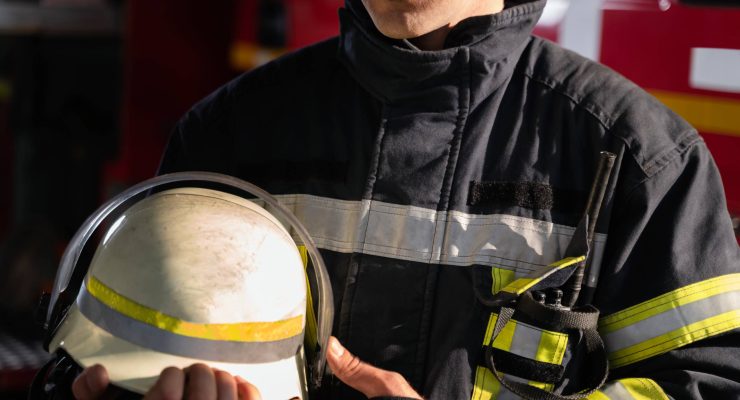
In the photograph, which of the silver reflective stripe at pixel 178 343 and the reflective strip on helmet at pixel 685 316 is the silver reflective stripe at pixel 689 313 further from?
the silver reflective stripe at pixel 178 343

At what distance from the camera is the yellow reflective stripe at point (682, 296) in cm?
157

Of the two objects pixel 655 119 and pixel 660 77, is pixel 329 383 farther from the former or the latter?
pixel 660 77

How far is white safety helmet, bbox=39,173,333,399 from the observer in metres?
1.46

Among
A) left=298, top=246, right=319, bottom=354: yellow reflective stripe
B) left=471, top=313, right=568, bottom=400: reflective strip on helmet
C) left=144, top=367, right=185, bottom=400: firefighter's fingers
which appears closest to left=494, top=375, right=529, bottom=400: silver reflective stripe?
left=471, top=313, right=568, bottom=400: reflective strip on helmet

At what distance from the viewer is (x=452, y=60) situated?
1.70 meters

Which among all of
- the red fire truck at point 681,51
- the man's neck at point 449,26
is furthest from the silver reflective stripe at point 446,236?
the red fire truck at point 681,51

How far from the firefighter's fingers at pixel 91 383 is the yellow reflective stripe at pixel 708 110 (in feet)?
5.69

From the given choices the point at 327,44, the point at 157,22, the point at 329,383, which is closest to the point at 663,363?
the point at 329,383

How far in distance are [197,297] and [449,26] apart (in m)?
0.69

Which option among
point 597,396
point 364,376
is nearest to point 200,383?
point 364,376

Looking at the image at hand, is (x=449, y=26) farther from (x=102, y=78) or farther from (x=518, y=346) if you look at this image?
(x=102, y=78)

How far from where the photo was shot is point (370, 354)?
171 centimetres

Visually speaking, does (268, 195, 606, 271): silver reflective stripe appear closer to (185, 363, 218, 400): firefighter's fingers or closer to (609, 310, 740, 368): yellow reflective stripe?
(609, 310, 740, 368): yellow reflective stripe

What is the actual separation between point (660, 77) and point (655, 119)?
3.58 ft
